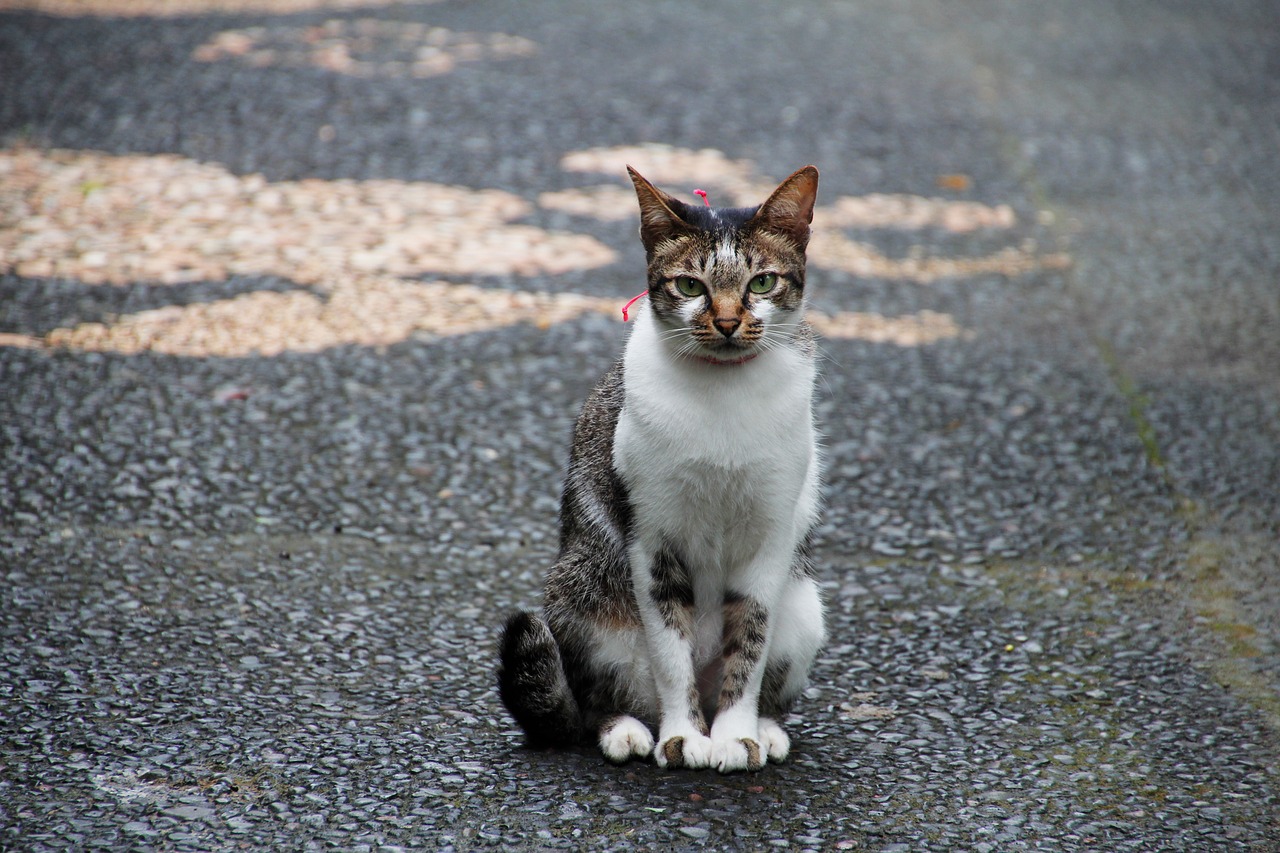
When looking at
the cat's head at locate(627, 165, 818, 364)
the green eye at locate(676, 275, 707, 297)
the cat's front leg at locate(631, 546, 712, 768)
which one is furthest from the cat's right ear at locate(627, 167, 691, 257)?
the cat's front leg at locate(631, 546, 712, 768)

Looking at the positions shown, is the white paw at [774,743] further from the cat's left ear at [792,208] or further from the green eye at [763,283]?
the cat's left ear at [792,208]

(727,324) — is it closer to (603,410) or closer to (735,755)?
(603,410)

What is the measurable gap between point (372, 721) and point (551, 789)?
0.53 m

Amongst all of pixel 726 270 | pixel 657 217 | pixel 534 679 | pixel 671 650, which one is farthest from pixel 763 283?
pixel 534 679

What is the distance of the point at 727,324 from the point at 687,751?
97 centimetres

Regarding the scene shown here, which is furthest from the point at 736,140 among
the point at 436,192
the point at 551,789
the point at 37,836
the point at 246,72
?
the point at 37,836

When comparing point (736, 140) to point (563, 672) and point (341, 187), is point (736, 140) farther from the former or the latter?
point (563, 672)

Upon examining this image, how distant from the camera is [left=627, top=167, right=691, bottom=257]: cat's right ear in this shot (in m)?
2.75

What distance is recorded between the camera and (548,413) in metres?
4.71

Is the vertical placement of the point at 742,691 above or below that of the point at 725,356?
below

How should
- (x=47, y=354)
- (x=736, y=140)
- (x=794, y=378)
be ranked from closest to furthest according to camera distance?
(x=794, y=378) < (x=47, y=354) < (x=736, y=140)

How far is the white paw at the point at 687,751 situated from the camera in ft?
9.10

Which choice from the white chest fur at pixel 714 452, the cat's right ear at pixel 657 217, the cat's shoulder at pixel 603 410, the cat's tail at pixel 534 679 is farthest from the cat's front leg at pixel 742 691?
the cat's right ear at pixel 657 217

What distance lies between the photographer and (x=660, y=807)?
264 centimetres
